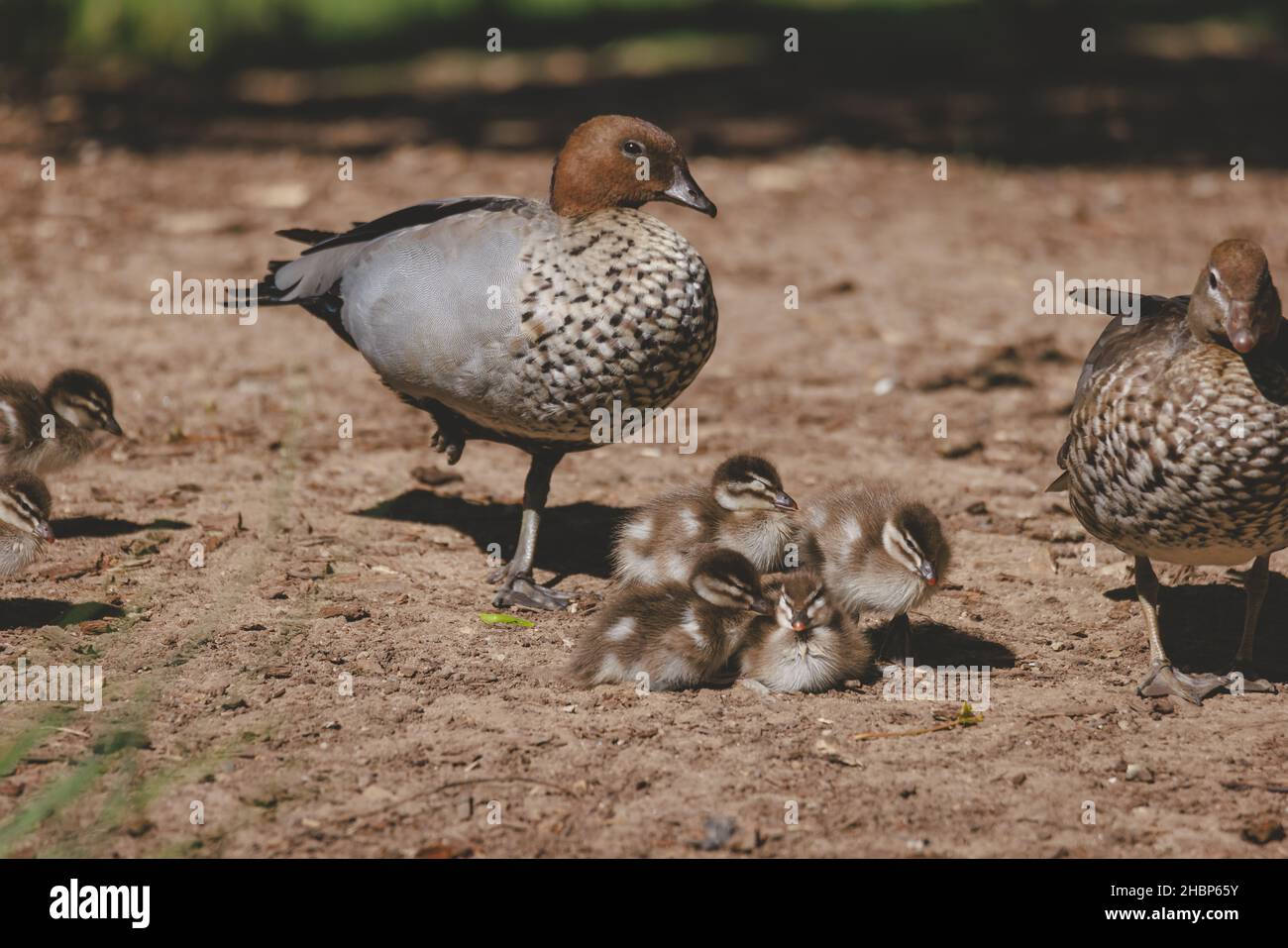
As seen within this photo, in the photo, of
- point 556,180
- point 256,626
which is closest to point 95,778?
point 256,626

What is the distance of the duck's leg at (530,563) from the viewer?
5453 millimetres

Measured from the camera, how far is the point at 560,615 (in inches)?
214

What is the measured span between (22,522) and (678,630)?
7.72 feet

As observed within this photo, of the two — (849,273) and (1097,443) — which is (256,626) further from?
(849,273)

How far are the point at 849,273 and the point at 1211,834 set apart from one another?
19.5 feet

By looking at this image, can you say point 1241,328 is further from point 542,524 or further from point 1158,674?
point 542,524

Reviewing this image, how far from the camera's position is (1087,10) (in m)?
16.7

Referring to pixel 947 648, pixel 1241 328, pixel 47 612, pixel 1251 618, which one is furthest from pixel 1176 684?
pixel 47 612

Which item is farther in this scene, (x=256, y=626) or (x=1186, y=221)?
(x=1186, y=221)

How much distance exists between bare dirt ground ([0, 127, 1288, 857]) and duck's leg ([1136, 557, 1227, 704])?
59 mm

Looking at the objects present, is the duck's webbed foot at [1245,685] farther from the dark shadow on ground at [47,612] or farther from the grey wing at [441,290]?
the dark shadow on ground at [47,612]

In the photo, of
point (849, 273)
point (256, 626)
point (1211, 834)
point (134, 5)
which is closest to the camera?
point (1211, 834)

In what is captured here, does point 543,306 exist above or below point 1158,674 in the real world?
above

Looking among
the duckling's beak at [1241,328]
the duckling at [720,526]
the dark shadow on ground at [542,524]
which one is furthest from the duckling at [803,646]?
the duckling's beak at [1241,328]
